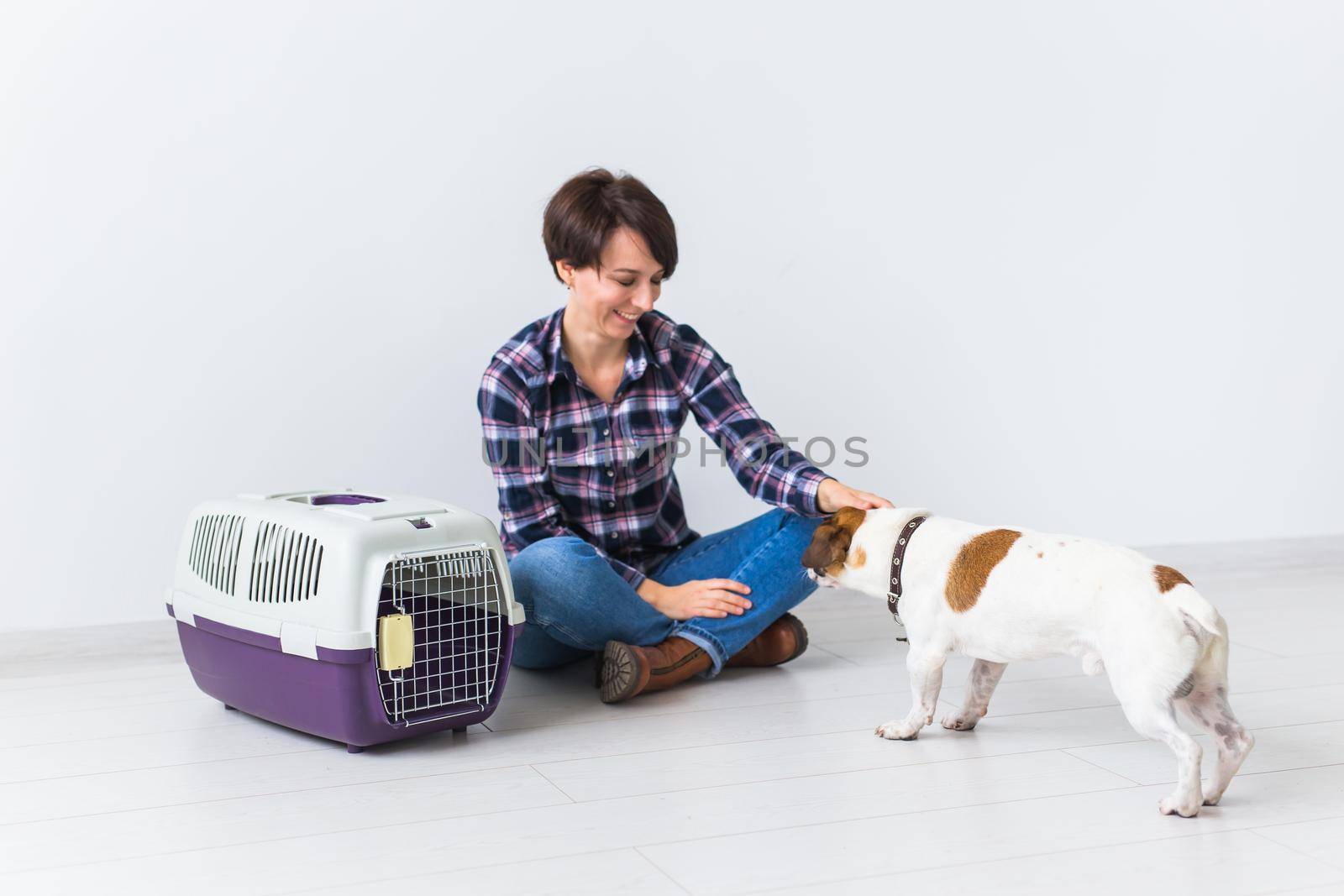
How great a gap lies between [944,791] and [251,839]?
839 mm

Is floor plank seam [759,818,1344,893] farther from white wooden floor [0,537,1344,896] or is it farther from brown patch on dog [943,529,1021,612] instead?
brown patch on dog [943,529,1021,612]

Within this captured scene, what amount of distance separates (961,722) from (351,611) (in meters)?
0.88

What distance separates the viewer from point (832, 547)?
1.78 metres

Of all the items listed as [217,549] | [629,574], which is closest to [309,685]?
[217,549]

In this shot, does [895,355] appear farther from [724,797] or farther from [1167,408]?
[724,797]

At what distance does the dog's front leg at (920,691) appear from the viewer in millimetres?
1713

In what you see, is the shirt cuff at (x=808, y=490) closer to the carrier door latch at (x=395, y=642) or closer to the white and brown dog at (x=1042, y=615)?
the white and brown dog at (x=1042, y=615)

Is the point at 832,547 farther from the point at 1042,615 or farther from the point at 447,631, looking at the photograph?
the point at 447,631

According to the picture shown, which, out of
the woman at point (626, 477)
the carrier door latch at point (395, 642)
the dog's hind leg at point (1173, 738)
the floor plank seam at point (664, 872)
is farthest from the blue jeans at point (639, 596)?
the dog's hind leg at point (1173, 738)

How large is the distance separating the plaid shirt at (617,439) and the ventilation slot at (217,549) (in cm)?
42

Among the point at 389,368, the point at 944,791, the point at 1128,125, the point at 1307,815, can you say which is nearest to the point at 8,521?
the point at 389,368

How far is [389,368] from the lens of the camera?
2326 millimetres

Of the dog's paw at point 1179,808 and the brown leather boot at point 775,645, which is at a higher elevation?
the dog's paw at point 1179,808

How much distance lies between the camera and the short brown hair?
1966mm
